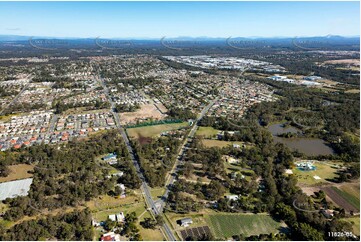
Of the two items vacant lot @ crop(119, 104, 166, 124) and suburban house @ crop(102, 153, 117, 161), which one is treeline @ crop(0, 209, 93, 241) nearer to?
suburban house @ crop(102, 153, 117, 161)

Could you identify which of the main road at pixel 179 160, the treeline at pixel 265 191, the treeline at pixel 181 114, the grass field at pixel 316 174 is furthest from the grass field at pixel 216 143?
the grass field at pixel 316 174

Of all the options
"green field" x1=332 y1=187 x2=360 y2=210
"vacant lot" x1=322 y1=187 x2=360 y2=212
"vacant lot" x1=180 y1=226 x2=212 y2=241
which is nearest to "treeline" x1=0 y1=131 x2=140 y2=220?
"vacant lot" x1=180 y1=226 x2=212 y2=241

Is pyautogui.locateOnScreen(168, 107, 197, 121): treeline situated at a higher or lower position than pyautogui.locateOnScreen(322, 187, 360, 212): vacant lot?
higher

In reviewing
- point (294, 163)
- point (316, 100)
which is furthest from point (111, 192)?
point (316, 100)

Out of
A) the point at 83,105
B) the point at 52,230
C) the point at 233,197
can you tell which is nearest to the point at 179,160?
the point at 233,197

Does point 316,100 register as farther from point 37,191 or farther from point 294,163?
point 37,191

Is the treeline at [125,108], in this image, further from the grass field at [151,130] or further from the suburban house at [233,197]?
the suburban house at [233,197]
